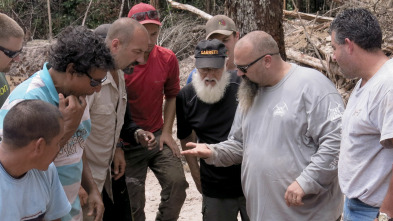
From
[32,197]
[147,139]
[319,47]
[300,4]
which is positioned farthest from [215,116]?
[300,4]

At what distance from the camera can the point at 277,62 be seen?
4348mm

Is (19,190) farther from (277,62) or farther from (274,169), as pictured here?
(277,62)

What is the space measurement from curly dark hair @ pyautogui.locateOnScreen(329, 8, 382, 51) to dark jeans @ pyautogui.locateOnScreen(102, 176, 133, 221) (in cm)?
A: 258

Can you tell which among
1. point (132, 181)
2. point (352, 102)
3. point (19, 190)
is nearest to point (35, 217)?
point (19, 190)

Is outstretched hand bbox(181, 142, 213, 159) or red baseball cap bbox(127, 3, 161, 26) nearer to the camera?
outstretched hand bbox(181, 142, 213, 159)

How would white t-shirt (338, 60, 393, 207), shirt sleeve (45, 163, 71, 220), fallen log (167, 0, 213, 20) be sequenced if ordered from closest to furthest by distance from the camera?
shirt sleeve (45, 163, 71, 220), white t-shirt (338, 60, 393, 207), fallen log (167, 0, 213, 20)

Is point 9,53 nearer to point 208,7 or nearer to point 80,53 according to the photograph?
point 80,53

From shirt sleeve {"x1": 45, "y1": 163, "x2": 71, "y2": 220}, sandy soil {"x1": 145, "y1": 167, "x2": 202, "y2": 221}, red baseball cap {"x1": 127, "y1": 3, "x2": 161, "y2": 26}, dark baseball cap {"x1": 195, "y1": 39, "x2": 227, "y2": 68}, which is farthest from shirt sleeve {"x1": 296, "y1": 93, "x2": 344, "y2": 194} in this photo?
sandy soil {"x1": 145, "y1": 167, "x2": 202, "y2": 221}

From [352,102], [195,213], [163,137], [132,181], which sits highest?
[352,102]

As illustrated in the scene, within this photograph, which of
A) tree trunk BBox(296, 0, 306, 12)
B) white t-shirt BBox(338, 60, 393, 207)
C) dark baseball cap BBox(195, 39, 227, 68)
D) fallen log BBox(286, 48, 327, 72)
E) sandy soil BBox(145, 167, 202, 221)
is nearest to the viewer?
white t-shirt BBox(338, 60, 393, 207)

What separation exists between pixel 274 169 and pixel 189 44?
28.5ft

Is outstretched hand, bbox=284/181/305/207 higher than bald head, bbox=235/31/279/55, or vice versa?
bald head, bbox=235/31/279/55

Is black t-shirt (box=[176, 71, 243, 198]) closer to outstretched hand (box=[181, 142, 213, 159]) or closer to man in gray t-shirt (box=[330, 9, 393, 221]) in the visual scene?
outstretched hand (box=[181, 142, 213, 159])

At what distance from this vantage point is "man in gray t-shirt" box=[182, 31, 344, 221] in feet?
13.3
